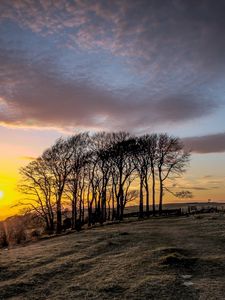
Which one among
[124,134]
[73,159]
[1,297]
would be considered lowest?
[1,297]

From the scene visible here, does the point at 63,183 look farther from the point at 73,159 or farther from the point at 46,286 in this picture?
the point at 46,286

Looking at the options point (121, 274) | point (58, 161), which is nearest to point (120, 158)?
point (58, 161)

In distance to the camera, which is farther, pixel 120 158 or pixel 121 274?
pixel 120 158

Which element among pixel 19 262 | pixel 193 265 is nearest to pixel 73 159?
pixel 19 262

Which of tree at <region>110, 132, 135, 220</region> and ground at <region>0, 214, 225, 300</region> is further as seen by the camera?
tree at <region>110, 132, 135, 220</region>

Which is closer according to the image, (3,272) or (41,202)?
(3,272)

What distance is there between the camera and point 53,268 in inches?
824

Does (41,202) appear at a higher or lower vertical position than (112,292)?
higher

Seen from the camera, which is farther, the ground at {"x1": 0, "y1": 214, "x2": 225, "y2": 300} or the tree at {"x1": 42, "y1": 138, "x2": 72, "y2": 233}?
the tree at {"x1": 42, "y1": 138, "x2": 72, "y2": 233}

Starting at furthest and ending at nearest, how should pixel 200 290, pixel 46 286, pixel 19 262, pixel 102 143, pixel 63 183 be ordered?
pixel 102 143 < pixel 63 183 < pixel 19 262 < pixel 46 286 < pixel 200 290

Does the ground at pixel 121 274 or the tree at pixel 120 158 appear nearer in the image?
the ground at pixel 121 274

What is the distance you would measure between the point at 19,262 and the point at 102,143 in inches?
2242

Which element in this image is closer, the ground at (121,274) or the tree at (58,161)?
the ground at (121,274)

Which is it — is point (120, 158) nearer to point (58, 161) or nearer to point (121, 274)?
point (58, 161)
